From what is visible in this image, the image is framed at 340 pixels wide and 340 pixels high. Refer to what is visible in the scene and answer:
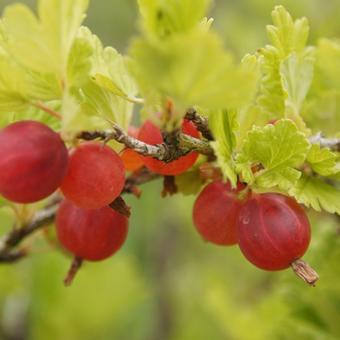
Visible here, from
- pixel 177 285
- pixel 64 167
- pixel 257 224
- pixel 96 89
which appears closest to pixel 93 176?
pixel 64 167

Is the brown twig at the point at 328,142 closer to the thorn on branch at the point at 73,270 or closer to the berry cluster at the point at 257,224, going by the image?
the berry cluster at the point at 257,224

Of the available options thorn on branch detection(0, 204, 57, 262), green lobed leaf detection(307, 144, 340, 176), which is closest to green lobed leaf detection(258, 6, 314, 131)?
green lobed leaf detection(307, 144, 340, 176)

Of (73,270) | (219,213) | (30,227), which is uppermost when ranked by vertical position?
(219,213)

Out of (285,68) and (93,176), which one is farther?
(285,68)

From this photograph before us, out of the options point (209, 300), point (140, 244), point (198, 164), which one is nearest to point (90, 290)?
point (209, 300)

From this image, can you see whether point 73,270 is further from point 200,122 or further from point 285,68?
point 285,68

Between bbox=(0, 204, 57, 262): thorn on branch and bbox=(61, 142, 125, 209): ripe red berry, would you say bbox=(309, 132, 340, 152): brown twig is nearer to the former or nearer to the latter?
bbox=(61, 142, 125, 209): ripe red berry

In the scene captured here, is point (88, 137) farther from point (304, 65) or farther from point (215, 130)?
point (304, 65)
